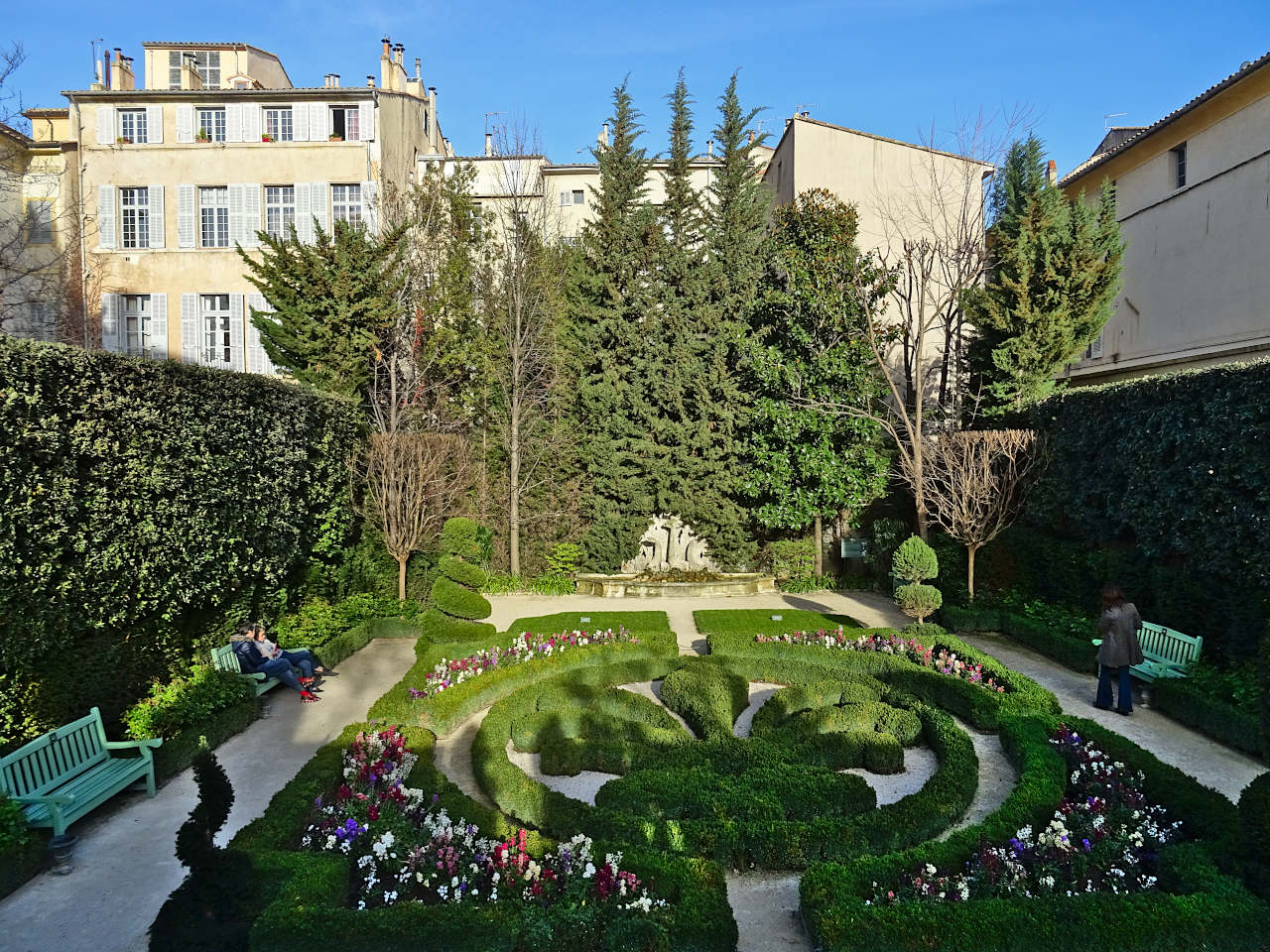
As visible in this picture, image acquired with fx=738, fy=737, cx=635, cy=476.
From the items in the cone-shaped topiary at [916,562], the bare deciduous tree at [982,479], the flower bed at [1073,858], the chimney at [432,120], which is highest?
the chimney at [432,120]

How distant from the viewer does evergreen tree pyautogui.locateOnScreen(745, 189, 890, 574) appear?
63.5 feet

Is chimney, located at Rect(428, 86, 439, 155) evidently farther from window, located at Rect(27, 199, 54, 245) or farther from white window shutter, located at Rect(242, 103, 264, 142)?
window, located at Rect(27, 199, 54, 245)

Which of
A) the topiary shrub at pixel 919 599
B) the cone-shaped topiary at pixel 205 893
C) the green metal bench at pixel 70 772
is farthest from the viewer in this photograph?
the topiary shrub at pixel 919 599

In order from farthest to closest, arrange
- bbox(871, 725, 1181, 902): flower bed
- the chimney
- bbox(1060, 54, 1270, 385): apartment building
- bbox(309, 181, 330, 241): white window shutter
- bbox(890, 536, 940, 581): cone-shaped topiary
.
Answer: the chimney
bbox(309, 181, 330, 241): white window shutter
bbox(1060, 54, 1270, 385): apartment building
bbox(890, 536, 940, 581): cone-shaped topiary
bbox(871, 725, 1181, 902): flower bed

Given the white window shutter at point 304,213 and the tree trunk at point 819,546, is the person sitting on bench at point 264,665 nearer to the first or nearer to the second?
the tree trunk at point 819,546

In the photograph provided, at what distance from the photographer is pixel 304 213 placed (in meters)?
24.4

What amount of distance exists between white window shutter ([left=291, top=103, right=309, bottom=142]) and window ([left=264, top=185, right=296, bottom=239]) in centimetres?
179

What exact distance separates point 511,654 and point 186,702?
4.52 m

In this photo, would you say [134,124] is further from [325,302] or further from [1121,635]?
[1121,635]

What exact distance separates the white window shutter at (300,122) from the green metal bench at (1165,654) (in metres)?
26.9

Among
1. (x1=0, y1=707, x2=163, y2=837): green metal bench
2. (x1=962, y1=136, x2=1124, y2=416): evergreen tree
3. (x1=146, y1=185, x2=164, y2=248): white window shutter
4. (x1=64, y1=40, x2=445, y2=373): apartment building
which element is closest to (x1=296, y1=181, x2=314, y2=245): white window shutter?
(x1=64, y1=40, x2=445, y2=373): apartment building

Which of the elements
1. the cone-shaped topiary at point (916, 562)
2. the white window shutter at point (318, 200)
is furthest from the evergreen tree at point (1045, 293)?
the white window shutter at point (318, 200)

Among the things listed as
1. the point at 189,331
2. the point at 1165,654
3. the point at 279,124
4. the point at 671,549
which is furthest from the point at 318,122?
the point at 1165,654

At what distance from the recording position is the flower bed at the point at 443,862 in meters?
5.44
